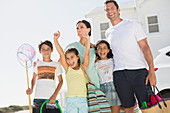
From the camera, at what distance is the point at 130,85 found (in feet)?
10.8

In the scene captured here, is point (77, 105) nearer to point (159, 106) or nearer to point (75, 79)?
point (75, 79)

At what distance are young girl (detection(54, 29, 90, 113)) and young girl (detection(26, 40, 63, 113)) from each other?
17.7 inches

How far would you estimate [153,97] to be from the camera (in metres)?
3.05

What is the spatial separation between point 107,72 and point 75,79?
613 millimetres

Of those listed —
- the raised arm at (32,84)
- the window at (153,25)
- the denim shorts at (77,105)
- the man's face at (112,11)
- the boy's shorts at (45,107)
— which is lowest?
the boy's shorts at (45,107)

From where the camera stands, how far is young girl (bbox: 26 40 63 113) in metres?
3.70

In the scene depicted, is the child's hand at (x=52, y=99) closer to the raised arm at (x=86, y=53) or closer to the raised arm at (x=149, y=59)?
the raised arm at (x=86, y=53)

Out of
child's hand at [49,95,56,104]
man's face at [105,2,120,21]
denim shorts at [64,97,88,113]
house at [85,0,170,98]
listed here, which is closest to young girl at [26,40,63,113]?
child's hand at [49,95,56,104]

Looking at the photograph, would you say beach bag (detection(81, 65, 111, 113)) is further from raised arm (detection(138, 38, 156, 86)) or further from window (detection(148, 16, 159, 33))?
window (detection(148, 16, 159, 33))

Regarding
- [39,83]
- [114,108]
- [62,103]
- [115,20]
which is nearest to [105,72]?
[114,108]

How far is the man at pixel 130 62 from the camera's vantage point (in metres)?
3.20

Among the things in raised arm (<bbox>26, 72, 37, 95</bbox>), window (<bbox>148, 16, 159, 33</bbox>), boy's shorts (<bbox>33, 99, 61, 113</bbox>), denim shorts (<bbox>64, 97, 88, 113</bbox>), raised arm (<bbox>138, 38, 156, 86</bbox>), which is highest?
window (<bbox>148, 16, 159, 33</bbox>)

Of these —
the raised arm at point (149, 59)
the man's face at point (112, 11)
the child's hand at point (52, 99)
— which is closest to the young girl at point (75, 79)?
the child's hand at point (52, 99)

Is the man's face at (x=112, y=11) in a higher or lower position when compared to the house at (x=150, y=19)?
lower
